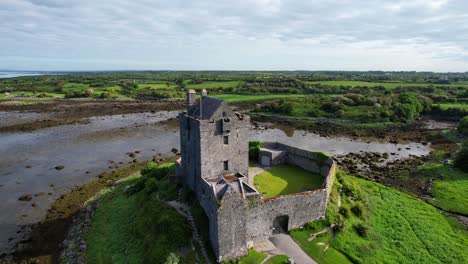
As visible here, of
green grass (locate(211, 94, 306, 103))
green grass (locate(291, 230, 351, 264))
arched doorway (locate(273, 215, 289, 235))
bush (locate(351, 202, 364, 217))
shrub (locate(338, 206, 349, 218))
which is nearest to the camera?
green grass (locate(291, 230, 351, 264))

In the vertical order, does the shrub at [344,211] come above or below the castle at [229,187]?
below

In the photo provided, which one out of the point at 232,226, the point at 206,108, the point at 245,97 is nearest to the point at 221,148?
the point at 206,108

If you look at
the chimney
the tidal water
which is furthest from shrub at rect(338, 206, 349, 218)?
the tidal water

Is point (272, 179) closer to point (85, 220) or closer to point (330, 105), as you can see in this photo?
point (85, 220)

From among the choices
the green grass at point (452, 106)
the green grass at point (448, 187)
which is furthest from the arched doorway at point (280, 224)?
the green grass at point (452, 106)

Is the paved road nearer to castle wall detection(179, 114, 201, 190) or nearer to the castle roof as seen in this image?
the castle roof

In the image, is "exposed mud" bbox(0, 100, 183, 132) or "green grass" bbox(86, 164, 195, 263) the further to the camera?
"exposed mud" bbox(0, 100, 183, 132)

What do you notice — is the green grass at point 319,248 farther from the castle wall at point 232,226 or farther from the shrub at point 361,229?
the castle wall at point 232,226
